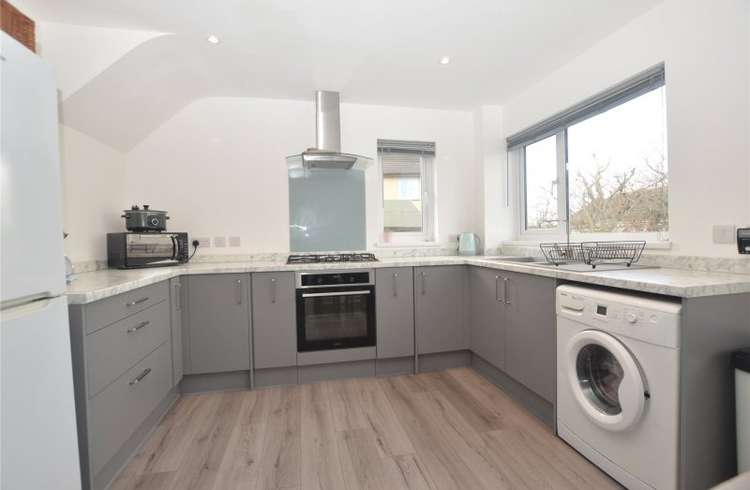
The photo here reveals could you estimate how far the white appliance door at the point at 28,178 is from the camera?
2.87ft

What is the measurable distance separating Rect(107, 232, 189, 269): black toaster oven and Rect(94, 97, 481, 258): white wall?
1.22 ft

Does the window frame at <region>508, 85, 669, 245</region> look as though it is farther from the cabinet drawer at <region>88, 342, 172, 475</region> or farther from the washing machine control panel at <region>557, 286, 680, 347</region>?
the cabinet drawer at <region>88, 342, 172, 475</region>

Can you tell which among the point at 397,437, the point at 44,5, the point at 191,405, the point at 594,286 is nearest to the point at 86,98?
the point at 44,5

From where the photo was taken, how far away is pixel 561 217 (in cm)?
259

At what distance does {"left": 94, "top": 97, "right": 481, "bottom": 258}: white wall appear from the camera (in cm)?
270

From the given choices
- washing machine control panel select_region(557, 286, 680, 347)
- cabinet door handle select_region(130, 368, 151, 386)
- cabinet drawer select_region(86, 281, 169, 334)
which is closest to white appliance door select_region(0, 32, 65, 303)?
cabinet drawer select_region(86, 281, 169, 334)

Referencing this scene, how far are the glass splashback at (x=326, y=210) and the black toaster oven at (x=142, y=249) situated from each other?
92 centimetres

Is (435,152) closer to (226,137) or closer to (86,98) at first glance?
(226,137)

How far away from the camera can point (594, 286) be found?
5.00 feet

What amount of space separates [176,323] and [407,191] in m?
2.27

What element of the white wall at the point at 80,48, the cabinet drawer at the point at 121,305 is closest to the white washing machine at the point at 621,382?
the cabinet drawer at the point at 121,305

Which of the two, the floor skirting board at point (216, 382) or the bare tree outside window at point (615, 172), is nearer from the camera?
the bare tree outside window at point (615, 172)

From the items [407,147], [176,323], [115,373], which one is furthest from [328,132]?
[115,373]

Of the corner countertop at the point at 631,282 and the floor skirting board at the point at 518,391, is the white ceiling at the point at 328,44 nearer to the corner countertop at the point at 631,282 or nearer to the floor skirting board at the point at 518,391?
the corner countertop at the point at 631,282
